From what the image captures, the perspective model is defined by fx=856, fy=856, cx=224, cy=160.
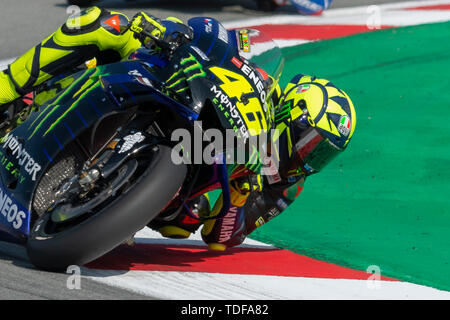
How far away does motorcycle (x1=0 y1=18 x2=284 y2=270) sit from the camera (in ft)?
12.5

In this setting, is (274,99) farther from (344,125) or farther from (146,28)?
(146,28)

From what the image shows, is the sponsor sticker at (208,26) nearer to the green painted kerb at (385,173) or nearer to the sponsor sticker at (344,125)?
the sponsor sticker at (344,125)

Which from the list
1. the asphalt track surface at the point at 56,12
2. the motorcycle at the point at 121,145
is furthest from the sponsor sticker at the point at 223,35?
the asphalt track surface at the point at 56,12

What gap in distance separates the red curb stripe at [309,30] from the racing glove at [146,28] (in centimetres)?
646

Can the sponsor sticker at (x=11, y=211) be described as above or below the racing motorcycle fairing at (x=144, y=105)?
below

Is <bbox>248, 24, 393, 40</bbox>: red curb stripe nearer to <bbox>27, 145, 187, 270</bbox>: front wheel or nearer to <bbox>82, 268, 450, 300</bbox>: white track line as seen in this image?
<bbox>82, 268, 450, 300</bbox>: white track line

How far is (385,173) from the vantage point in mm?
7027

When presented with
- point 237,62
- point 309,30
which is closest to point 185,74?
point 237,62

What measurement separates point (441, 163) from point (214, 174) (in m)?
3.60

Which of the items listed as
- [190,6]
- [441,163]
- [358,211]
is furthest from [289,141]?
[190,6]

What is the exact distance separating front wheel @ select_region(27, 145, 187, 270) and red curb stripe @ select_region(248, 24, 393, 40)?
7113 mm

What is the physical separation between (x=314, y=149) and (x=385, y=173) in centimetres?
206

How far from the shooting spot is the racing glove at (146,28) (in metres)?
4.35
